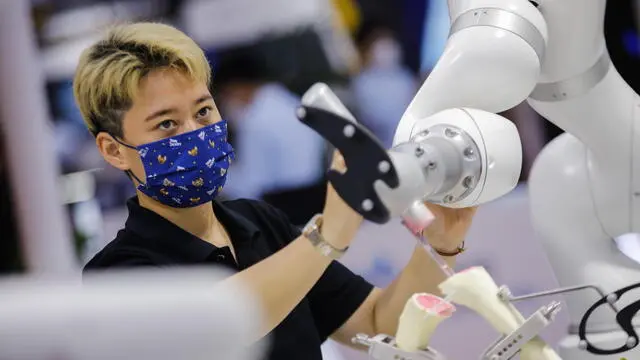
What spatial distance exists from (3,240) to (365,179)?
237cm

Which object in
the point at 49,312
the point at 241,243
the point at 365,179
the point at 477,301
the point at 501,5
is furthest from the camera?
the point at 241,243

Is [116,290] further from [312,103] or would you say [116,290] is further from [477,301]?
[477,301]

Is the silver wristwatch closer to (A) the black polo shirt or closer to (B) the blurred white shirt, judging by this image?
(A) the black polo shirt

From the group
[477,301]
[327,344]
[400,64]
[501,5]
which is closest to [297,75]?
[400,64]

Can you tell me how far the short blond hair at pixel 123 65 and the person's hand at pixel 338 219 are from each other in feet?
1.49

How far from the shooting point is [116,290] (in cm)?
37

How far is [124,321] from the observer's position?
37 cm

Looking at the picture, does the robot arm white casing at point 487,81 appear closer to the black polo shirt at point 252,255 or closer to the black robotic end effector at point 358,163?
the black robotic end effector at point 358,163

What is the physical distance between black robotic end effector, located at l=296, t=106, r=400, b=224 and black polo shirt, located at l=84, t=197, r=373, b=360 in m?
0.44

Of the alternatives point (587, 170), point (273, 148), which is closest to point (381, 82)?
point (273, 148)

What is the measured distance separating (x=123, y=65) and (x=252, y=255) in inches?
13.9

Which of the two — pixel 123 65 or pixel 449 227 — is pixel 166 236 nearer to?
pixel 123 65

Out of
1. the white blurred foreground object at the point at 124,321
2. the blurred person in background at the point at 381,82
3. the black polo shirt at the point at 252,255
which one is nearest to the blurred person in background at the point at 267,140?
the blurred person in background at the point at 381,82

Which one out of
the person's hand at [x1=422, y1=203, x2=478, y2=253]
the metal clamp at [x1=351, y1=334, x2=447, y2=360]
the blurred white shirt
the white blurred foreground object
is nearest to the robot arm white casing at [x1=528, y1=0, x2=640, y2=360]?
the person's hand at [x1=422, y1=203, x2=478, y2=253]
